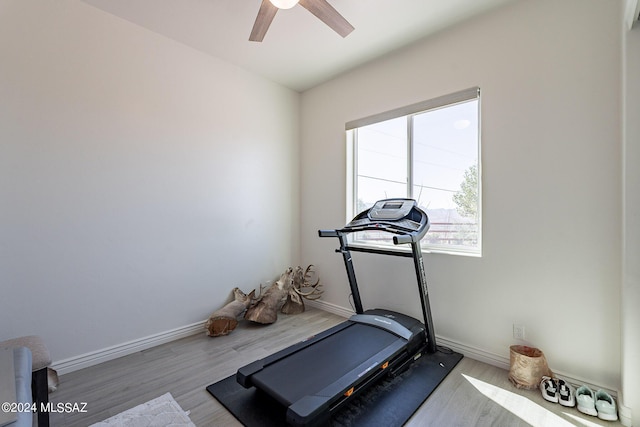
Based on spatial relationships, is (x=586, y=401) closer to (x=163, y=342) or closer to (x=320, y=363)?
(x=320, y=363)

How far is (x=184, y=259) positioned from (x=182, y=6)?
2273mm

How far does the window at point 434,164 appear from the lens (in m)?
2.65

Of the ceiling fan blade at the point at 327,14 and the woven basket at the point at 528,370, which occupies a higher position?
the ceiling fan blade at the point at 327,14

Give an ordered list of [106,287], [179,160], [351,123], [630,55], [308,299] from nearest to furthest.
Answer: [630,55] < [106,287] < [179,160] < [351,123] < [308,299]

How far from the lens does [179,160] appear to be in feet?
9.76

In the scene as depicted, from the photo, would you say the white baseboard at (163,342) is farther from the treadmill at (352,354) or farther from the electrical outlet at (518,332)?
the treadmill at (352,354)

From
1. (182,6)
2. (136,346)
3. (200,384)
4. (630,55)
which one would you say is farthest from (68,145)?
(630,55)

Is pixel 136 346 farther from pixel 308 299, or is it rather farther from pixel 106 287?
pixel 308 299

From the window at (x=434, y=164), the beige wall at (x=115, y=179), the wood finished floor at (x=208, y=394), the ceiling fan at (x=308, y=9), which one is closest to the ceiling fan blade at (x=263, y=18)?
the ceiling fan at (x=308, y=9)

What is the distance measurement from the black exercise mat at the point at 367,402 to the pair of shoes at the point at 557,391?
0.60 meters

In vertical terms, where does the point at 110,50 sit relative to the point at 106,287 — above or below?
above

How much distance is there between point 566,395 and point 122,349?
3413mm

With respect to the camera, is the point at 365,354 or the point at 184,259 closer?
the point at 365,354

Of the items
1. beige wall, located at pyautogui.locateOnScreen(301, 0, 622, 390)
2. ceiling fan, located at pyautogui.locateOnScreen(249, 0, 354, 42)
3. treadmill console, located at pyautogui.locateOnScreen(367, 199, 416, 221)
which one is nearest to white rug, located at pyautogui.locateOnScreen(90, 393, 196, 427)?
treadmill console, located at pyautogui.locateOnScreen(367, 199, 416, 221)
